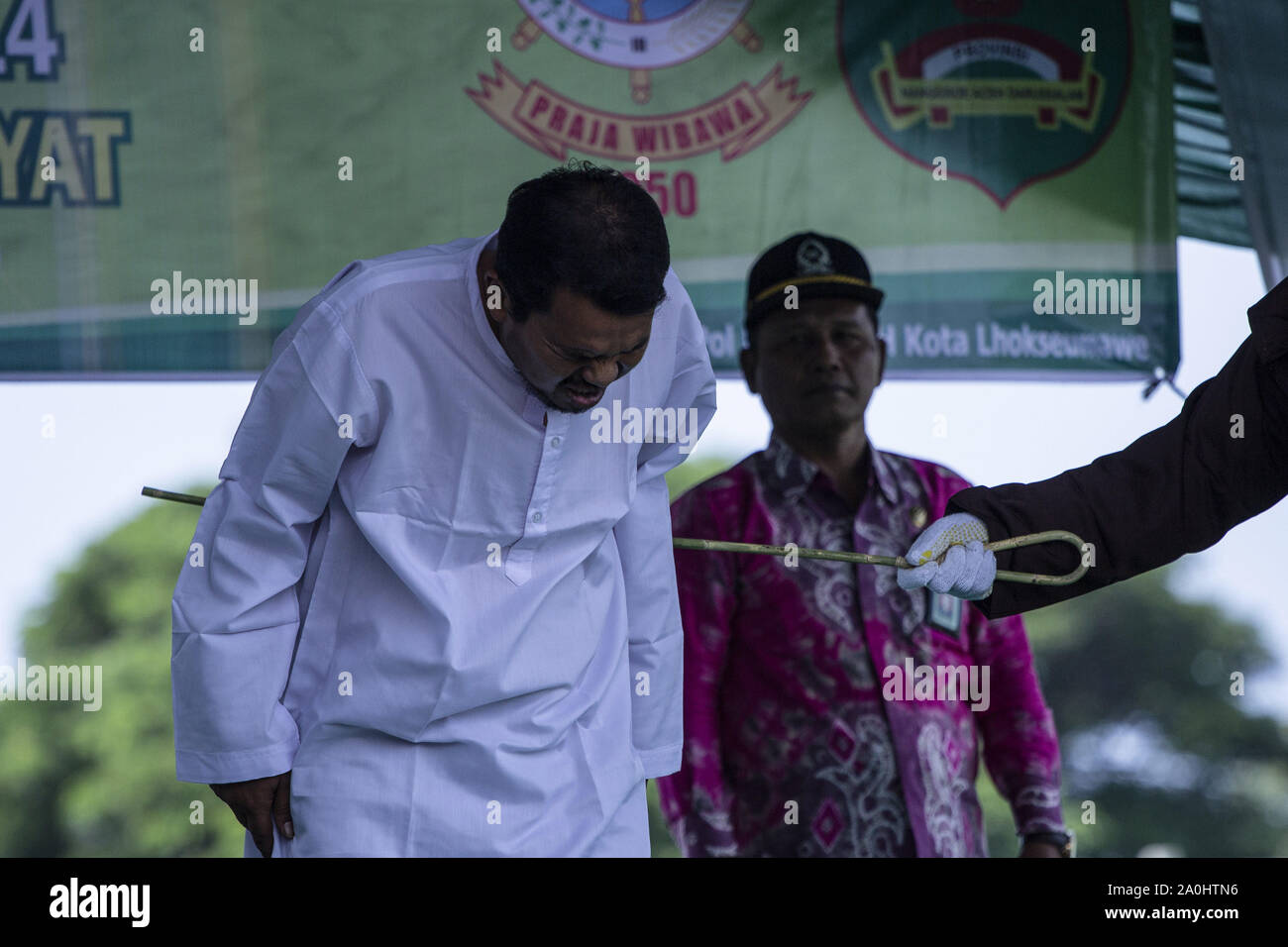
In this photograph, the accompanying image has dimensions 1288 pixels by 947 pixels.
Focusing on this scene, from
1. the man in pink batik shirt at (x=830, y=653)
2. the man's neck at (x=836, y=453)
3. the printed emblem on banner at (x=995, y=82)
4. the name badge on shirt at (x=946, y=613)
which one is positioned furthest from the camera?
the printed emblem on banner at (x=995, y=82)

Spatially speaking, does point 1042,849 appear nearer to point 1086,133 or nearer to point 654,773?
point 654,773

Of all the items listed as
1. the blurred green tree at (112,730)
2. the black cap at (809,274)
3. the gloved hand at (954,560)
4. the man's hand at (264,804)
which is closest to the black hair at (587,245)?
the gloved hand at (954,560)

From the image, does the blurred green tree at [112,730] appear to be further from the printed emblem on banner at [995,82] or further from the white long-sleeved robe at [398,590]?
the white long-sleeved robe at [398,590]

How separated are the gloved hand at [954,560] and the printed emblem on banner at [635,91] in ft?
4.50

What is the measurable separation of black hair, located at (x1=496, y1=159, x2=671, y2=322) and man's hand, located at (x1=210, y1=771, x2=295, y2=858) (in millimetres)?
781

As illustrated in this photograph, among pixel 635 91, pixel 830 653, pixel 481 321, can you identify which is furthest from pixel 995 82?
pixel 481 321

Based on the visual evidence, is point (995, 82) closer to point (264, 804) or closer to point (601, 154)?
point (601, 154)

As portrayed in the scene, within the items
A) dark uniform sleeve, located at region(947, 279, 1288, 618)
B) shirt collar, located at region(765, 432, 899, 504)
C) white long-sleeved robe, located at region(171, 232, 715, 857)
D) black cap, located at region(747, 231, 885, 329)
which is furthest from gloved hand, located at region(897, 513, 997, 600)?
black cap, located at region(747, 231, 885, 329)

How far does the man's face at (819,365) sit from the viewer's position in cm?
312

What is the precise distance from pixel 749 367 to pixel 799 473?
0.30 meters

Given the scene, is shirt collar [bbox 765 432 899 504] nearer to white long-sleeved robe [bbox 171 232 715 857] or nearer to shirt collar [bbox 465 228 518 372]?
white long-sleeved robe [bbox 171 232 715 857]

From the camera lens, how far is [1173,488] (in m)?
2.29

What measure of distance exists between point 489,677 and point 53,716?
1000 centimetres

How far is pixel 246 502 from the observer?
2.02 meters
